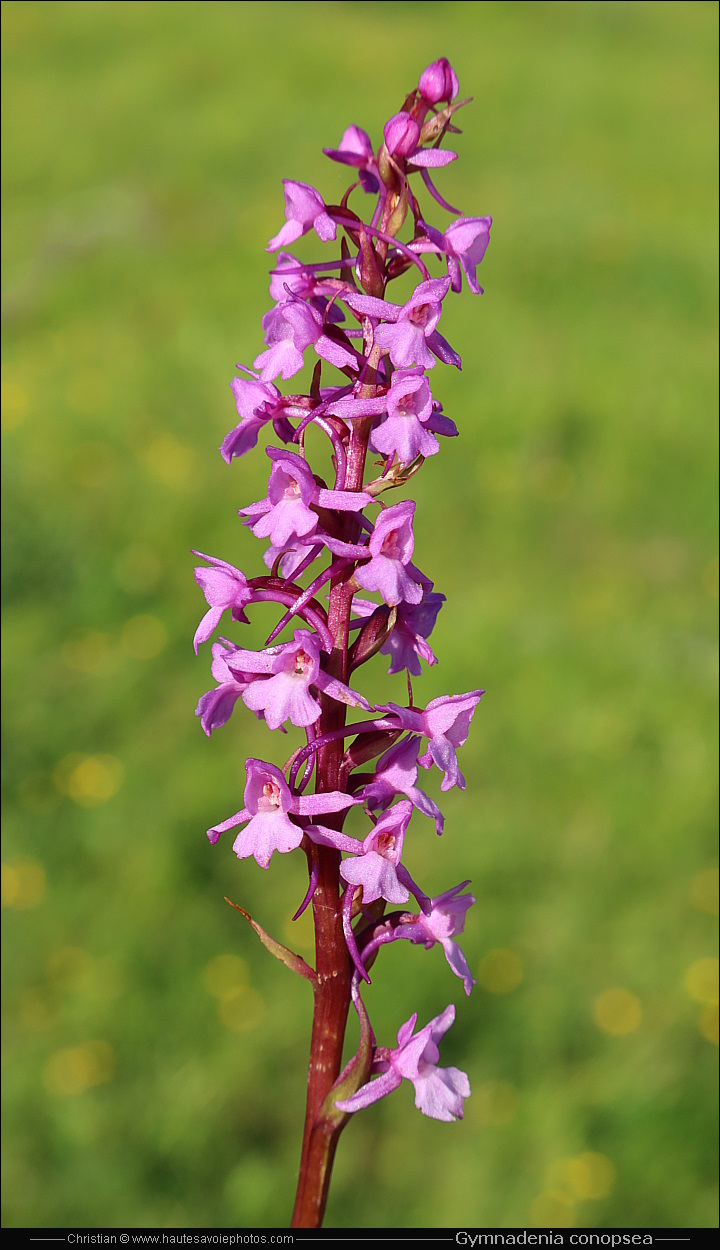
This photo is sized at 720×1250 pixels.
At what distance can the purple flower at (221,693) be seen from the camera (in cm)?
168

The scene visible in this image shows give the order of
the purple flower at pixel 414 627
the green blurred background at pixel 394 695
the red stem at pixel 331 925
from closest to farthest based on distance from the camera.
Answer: the red stem at pixel 331 925
the purple flower at pixel 414 627
the green blurred background at pixel 394 695

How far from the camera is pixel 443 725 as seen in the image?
167 centimetres

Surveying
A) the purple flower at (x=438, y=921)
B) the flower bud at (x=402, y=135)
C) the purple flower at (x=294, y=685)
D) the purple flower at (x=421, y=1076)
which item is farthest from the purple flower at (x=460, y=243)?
the purple flower at (x=421, y=1076)

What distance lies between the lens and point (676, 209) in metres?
10.9

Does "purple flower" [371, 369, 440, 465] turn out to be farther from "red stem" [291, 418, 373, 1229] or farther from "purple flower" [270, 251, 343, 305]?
"purple flower" [270, 251, 343, 305]

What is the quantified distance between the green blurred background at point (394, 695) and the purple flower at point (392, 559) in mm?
2686

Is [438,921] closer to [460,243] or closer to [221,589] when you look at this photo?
[221,589]

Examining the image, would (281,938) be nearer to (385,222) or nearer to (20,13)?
(385,222)

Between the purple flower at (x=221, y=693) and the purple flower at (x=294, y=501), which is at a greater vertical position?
the purple flower at (x=294, y=501)

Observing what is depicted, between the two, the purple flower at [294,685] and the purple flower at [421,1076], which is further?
the purple flower at [421,1076]

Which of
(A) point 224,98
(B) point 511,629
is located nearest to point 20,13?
(A) point 224,98

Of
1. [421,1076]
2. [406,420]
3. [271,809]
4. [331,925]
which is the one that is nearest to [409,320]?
[406,420]

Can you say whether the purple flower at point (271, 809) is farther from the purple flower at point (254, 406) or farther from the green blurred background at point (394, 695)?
the green blurred background at point (394, 695)

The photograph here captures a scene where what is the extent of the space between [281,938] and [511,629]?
7.87 feet
